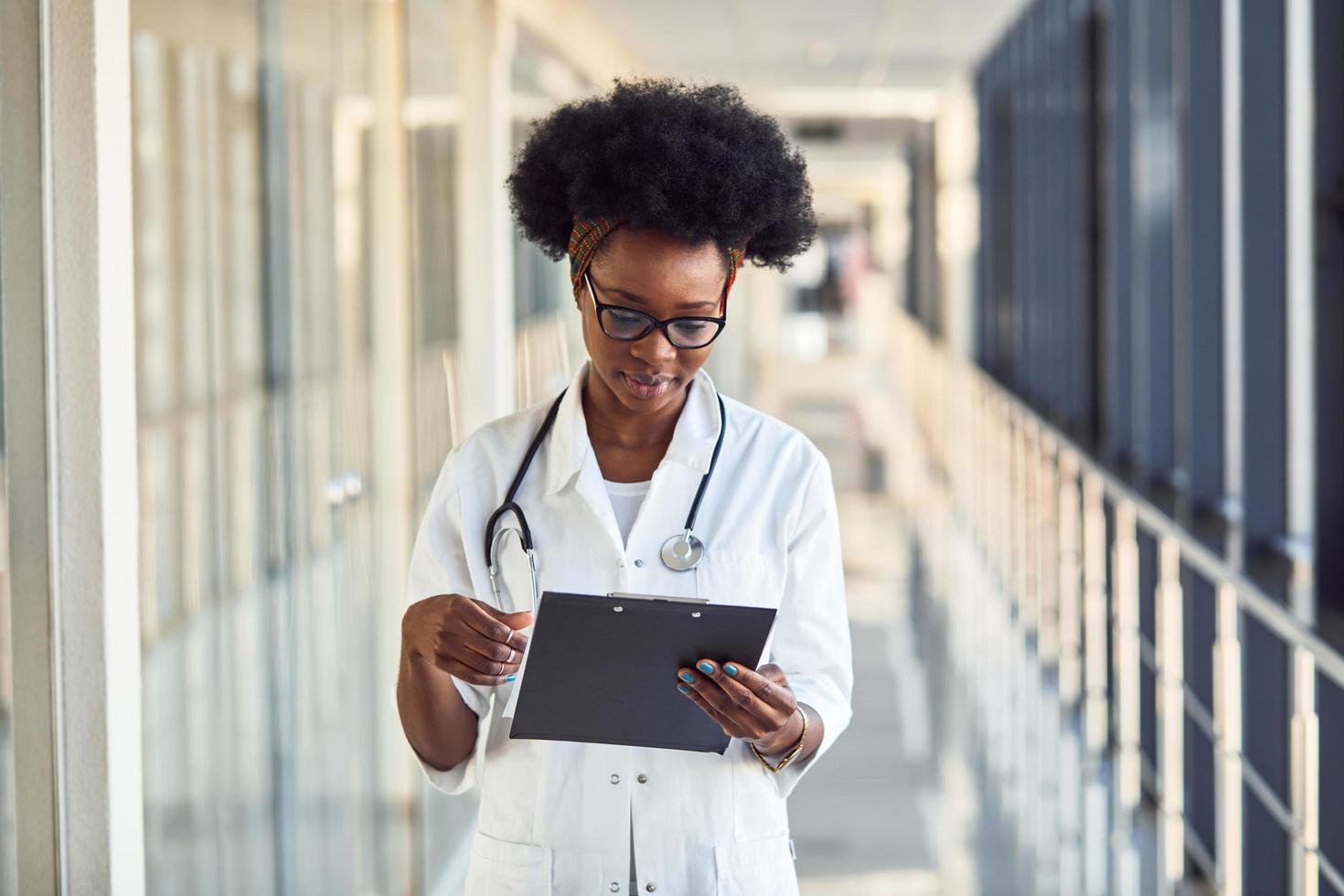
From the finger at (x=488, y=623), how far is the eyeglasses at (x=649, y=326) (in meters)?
0.23

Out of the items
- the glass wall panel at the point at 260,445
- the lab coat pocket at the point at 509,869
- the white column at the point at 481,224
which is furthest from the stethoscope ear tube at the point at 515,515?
the white column at the point at 481,224

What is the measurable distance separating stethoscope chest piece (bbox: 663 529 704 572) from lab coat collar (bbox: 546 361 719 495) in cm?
6

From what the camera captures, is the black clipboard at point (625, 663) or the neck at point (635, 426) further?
the neck at point (635, 426)

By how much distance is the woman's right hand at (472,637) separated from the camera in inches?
44.4

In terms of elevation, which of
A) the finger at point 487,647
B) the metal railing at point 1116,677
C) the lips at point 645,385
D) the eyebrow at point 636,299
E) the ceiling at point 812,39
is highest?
the ceiling at point 812,39

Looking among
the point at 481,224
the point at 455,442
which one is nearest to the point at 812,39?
the point at 481,224

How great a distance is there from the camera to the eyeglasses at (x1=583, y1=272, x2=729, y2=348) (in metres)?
1.20

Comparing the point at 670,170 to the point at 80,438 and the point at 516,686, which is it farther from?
the point at 80,438

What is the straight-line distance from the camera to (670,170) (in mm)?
1185

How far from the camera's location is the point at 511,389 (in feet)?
11.6

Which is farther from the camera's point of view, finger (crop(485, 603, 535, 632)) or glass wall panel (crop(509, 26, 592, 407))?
glass wall panel (crop(509, 26, 592, 407))

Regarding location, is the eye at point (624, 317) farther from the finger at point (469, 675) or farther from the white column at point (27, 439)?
the white column at point (27, 439)

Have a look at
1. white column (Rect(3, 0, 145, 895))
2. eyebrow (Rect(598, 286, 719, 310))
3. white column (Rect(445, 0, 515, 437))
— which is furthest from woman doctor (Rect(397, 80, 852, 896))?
white column (Rect(445, 0, 515, 437))

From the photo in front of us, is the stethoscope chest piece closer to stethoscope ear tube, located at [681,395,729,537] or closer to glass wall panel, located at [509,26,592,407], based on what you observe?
stethoscope ear tube, located at [681,395,729,537]
